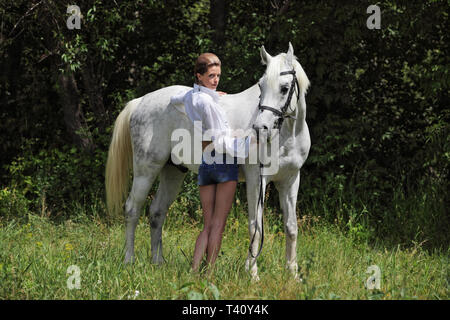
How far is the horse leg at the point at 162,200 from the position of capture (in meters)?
5.37

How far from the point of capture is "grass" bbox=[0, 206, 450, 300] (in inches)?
151

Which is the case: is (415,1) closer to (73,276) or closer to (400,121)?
(400,121)

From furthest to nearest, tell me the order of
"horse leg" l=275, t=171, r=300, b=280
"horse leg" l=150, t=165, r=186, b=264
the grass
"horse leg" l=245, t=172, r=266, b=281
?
"horse leg" l=150, t=165, r=186, b=264, "horse leg" l=275, t=171, r=300, b=280, "horse leg" l=245, t=172, r=266, b=281, the grass

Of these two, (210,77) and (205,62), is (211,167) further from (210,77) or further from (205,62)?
(205,62)

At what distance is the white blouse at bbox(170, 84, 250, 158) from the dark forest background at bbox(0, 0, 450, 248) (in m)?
2.81

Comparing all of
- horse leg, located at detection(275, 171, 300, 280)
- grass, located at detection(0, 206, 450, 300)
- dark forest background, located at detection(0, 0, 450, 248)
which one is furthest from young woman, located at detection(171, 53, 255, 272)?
dark forest background, located at detection(0, 0, 450, 248)

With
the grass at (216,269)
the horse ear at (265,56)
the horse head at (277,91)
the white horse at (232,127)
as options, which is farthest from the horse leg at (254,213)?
the horse ear at (265,56)

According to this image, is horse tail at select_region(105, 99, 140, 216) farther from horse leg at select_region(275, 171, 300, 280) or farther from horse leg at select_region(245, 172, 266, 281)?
horse leg at select_region(275, 171, 300, 280)

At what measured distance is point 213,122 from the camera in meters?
3.99

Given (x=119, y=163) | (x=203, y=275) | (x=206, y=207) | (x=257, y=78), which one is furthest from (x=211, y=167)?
Answer: (x=257, y=78)

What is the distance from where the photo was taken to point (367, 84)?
302 inches

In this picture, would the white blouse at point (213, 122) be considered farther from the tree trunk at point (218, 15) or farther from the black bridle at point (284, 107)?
the tree trunk at point (218, 15)
